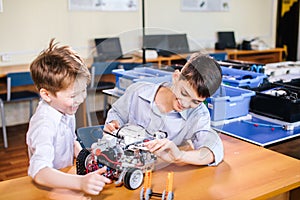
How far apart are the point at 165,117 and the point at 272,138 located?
832 millimetres

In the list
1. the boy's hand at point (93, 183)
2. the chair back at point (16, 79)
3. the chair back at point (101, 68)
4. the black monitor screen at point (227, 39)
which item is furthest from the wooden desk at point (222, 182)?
the black monitor screen at point (227, 39)

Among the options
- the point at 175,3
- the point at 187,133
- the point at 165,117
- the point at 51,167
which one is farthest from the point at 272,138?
the point at 175,3

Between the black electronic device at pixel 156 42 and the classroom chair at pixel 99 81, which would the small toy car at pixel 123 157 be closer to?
the classroom chair at pixel 99 81

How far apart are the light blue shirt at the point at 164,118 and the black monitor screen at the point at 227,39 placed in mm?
4524

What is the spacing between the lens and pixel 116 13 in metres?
4.98

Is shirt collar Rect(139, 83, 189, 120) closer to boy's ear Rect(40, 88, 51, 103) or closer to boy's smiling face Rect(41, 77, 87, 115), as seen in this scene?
boy's smiling face Rect(41, 77, 87, 115)

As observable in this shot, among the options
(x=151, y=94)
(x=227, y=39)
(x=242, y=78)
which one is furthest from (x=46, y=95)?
(x=227, y=39)

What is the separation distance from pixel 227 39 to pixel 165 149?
4902mm

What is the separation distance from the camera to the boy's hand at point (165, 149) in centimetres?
119

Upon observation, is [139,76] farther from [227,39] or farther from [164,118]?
[227,39]

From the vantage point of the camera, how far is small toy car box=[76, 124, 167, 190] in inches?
45.7

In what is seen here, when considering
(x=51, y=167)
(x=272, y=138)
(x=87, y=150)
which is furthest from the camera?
(x=272, y=138)

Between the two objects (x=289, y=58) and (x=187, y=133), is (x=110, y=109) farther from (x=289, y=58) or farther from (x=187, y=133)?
(x=289, y=58)

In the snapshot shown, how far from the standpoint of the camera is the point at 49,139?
47.5 inches
